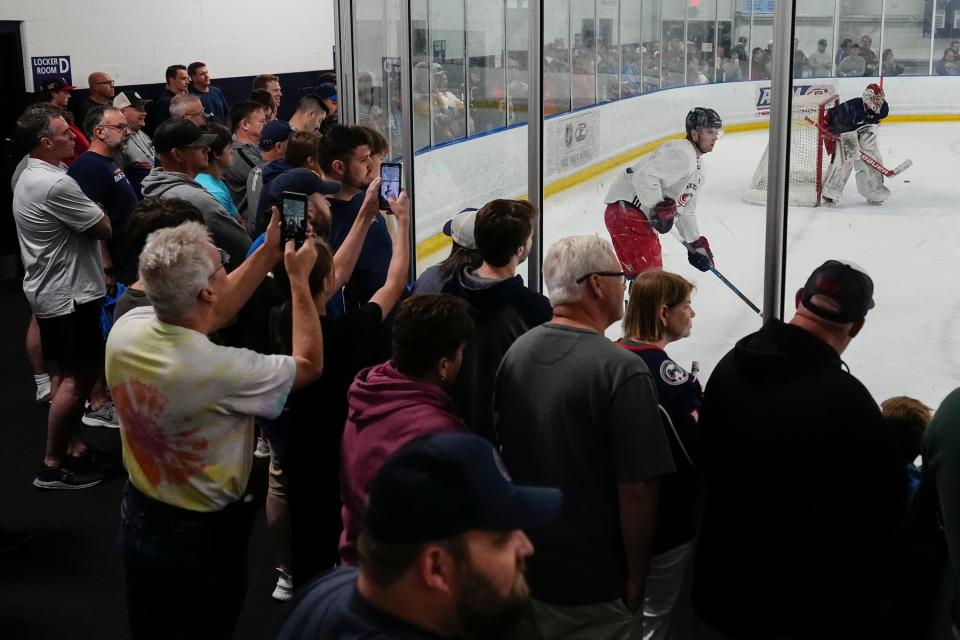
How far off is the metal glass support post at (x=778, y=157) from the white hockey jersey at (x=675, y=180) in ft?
2.30

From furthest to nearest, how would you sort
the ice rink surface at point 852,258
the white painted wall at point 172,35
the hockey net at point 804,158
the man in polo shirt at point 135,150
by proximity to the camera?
the white painted wall at point 172,35
the man in polo shirt at point 135,150
the ice rink surface at point 852,258
the hockey net at point 804,158

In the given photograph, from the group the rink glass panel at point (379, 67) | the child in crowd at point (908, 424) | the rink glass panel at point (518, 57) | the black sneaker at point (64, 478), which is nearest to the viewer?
the child in crowd at point (908, 424)

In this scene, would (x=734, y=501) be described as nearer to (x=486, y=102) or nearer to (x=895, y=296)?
(x=486, y=102)

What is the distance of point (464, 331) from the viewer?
1.99m

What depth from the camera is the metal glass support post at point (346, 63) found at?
4949mm

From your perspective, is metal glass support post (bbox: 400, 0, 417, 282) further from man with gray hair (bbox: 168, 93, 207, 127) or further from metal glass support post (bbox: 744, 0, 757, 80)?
metal glass support post (bbox: 744, 0, 757, 80)

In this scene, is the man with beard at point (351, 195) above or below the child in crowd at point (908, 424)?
above

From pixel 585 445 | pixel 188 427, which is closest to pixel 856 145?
pixel 585 445

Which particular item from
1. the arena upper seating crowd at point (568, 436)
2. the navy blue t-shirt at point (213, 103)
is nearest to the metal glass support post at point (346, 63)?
the arena upper seating crowd at point (568, 436)

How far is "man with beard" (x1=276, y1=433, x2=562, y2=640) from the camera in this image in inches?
38.9

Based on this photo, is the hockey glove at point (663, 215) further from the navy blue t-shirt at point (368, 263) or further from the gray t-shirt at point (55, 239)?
the gray t-shirt at point (55, 239)

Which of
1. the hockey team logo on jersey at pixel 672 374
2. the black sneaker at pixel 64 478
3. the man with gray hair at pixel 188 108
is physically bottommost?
the black sneaker at pixel 64 478

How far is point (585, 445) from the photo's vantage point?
1.88 metres

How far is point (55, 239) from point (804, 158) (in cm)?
293
